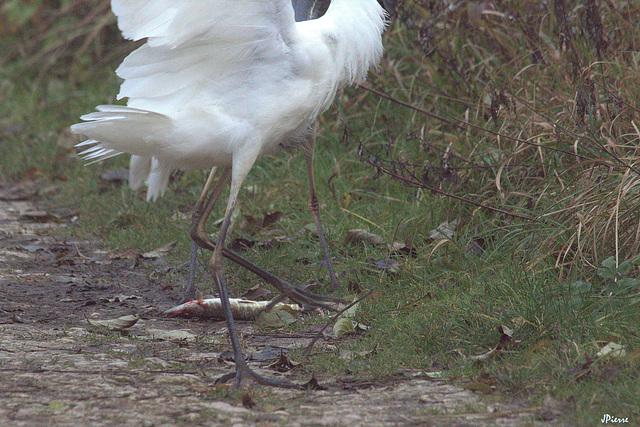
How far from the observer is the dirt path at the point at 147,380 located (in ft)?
7.73

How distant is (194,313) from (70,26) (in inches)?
258

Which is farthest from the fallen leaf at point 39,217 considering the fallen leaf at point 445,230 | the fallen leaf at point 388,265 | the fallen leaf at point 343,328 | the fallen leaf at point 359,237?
the fallen leaf at point 343,328

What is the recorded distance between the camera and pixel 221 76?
338cm

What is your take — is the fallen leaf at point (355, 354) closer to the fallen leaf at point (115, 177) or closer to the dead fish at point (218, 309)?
the dead fish at point (218, 309)

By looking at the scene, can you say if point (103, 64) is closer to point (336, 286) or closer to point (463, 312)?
point (336, 286)

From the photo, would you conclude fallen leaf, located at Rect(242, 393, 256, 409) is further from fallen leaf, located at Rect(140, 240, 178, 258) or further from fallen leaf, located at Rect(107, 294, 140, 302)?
fallen leaf, located at Rect(140, 240, 178, 258)

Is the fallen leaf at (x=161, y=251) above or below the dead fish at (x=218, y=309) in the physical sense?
below

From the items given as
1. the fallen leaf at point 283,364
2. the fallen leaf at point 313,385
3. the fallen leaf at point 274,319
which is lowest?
the fallen leaf at point 274,319

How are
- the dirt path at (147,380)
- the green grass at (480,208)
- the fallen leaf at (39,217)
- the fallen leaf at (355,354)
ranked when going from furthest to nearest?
the fallen leaf at (39,217), the fallen leaf at (355,354), the green grass at (480,208), the dirt path at (147,380)

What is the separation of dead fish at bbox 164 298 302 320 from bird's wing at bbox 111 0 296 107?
0.98 m

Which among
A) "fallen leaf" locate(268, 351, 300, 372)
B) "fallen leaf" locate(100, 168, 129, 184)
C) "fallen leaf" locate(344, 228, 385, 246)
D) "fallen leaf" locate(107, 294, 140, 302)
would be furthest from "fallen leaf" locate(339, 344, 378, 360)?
"fallen leaf" locate(100, 168, 129, 184)

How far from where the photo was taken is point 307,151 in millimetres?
A: 4188

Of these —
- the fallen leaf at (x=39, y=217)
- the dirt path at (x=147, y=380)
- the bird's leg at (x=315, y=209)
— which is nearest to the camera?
the dirt path at (x=147, y=380)

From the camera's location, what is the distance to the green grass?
9.37 feet
